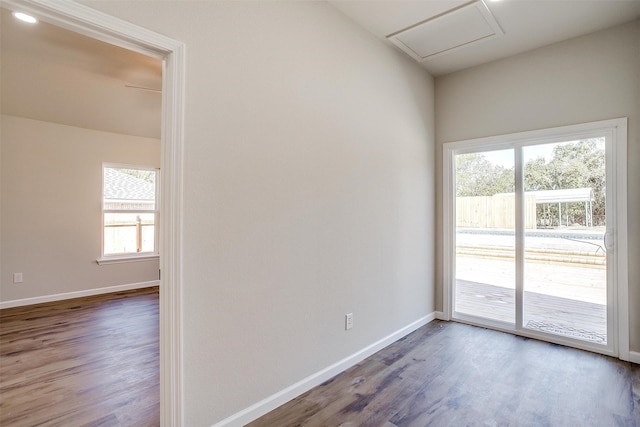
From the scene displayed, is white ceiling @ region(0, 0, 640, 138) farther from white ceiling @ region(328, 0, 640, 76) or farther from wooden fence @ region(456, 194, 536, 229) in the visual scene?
wooden fence @ region(456, 194, 536, 229)

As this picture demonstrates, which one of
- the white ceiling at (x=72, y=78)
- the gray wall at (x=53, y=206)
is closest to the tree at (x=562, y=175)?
the white ceiling at (x=72, y=78)

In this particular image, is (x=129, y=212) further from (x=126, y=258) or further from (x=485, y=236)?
(x=485, y=236)

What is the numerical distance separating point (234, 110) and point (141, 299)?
419 cm

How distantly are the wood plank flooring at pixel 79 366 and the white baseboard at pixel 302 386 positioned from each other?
1.78 feet

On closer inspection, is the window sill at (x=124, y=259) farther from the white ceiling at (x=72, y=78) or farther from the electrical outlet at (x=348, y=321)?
the electrical outlet at (x=348, y=321)

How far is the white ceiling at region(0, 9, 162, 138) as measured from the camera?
8.58 ft

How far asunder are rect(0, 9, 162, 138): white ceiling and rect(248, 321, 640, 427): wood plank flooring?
3.26 metres

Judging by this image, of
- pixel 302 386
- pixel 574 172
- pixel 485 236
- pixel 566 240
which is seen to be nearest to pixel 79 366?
pixel 302 386

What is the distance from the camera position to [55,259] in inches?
187

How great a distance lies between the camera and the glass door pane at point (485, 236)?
3.47 metres

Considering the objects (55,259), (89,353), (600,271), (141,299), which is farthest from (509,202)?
(55,259)

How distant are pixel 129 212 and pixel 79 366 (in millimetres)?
3430

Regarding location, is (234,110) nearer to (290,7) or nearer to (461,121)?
(290,7)

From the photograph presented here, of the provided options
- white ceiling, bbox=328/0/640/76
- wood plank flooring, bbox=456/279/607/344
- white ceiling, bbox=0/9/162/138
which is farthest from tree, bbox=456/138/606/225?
white ceiling, bbox=0/9/162/138
